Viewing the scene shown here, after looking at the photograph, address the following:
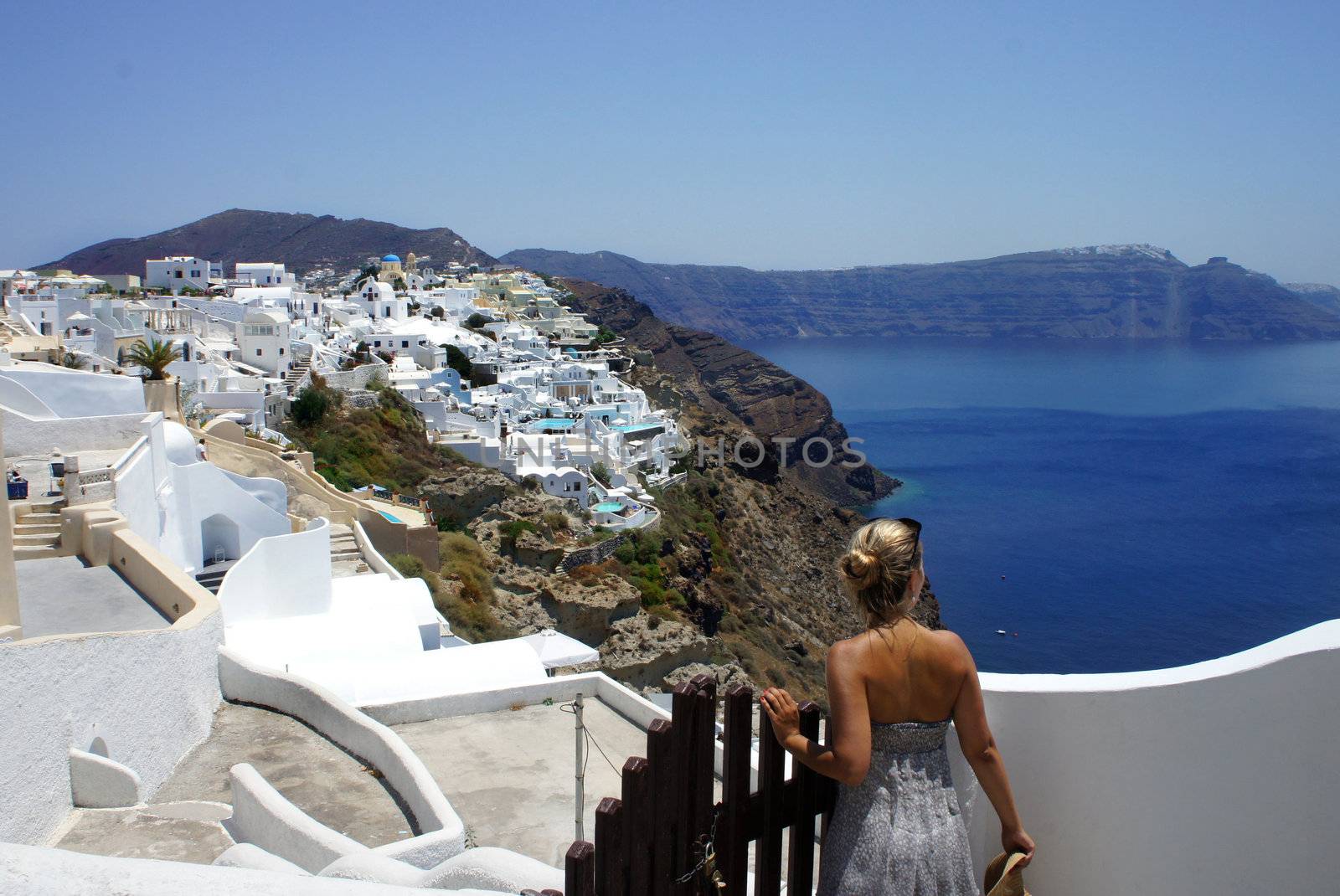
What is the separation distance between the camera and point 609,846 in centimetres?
159

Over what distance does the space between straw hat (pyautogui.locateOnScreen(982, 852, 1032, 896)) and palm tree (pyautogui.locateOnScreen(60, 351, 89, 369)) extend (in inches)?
655

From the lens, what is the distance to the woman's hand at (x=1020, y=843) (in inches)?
73.2

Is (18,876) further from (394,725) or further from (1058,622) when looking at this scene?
(1058,622)

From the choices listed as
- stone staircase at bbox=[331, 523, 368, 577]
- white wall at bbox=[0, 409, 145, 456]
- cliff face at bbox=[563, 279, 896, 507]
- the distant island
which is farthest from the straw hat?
the distant island

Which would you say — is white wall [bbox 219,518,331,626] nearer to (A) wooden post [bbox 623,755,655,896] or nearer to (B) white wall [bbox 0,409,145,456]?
(B) white wall [bbox 0,409,145,456]

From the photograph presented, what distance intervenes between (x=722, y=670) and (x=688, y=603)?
22.5ft

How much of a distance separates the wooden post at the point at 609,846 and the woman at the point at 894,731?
0.32m

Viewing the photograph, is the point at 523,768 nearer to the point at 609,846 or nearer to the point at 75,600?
the point at 75,600

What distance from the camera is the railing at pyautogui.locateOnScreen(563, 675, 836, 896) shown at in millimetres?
1604

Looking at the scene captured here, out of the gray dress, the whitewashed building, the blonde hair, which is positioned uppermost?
the whitewashed building

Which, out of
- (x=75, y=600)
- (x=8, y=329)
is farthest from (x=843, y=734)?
(x=8, y=329)

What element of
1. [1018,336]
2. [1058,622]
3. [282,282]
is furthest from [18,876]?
[1018,336]

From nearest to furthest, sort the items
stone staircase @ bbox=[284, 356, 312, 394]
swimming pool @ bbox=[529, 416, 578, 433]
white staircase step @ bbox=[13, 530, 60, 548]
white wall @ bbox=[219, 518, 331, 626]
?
1. white staircase step @ bbox=[13, 530, 60, 548]
2. white wall @ bbox=[219, 518, 331, 626]
3. stone staircase @ bbox=[284, 356, 312, 394]
4. swimming pool @ bbox=[529, 416, 578, 433]

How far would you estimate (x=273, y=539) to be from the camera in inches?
A: 319
